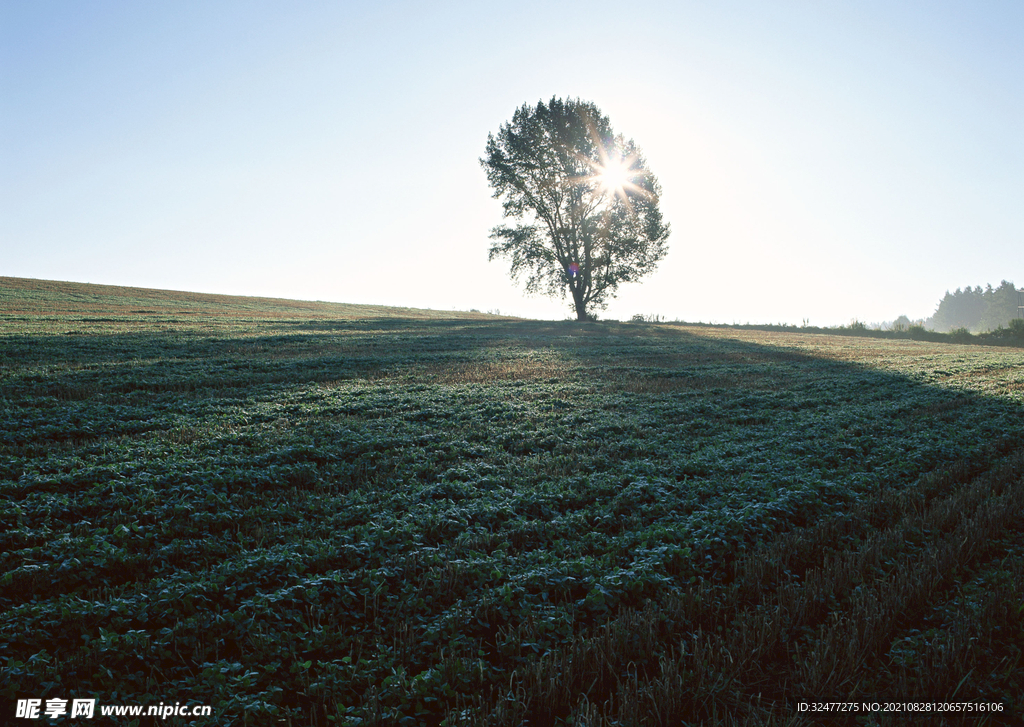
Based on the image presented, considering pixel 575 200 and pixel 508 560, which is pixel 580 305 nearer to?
pixel 575 200

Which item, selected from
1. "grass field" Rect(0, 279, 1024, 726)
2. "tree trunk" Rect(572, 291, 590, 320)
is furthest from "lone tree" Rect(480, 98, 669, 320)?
"grass field" Rect(0, 279, 1024, 726)

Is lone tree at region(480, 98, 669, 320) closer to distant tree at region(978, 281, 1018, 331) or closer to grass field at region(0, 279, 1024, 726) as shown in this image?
grass field at region(0, 279, 1024, 726)

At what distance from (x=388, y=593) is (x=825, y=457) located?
7.42m

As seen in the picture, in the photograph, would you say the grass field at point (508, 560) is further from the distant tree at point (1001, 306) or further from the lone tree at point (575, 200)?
the distant tree at point (1001, 306)

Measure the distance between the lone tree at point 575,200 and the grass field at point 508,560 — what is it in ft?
136

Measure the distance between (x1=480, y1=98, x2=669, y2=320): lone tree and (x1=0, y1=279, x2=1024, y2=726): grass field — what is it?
136 feet

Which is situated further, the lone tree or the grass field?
the lone tree

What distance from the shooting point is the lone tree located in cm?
5150

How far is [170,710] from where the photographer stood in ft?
11.9

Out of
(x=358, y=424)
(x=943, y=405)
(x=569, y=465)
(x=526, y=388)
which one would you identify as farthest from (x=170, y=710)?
(x=943, y=405)

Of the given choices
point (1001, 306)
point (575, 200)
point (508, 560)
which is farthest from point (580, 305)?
point (1001, 306)

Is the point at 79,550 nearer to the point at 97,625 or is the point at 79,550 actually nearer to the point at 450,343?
the point at 97,625

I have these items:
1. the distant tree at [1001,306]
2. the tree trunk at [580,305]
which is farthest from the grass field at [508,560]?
the distant tree at [1001,306]

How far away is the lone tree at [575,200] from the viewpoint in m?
51.5
